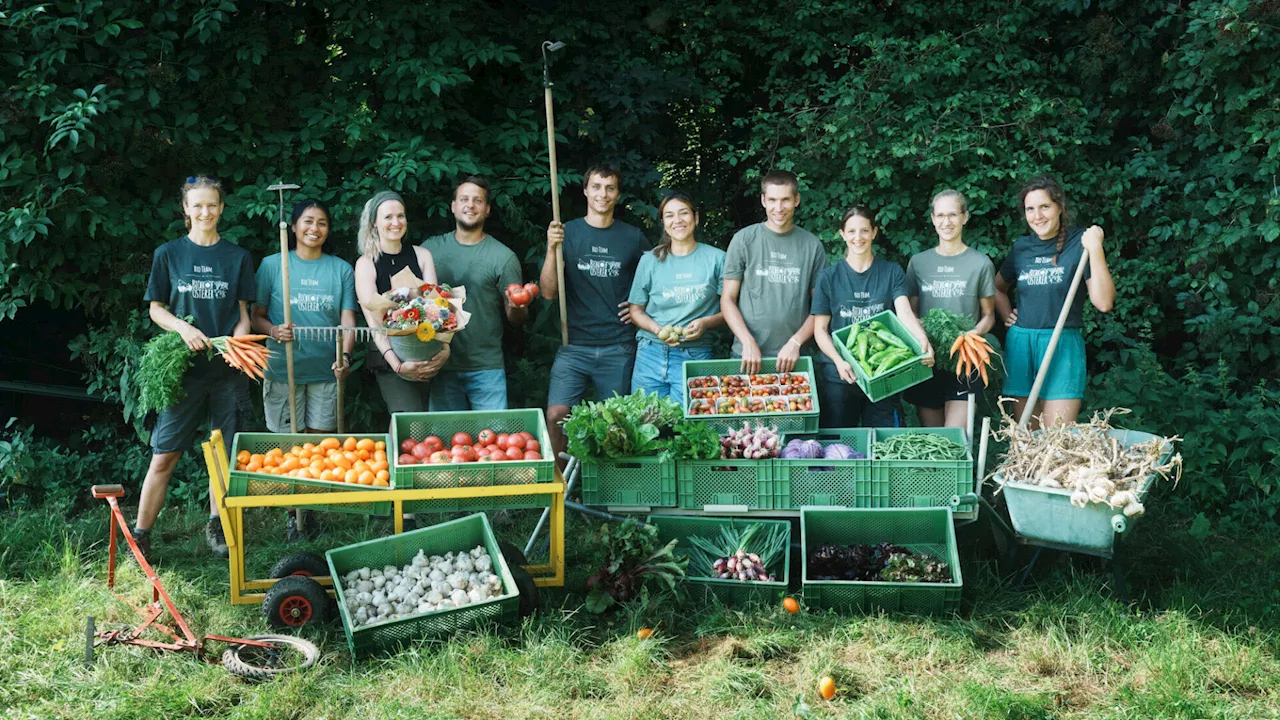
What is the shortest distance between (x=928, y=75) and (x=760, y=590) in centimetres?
489

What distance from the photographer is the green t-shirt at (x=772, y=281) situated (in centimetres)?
648

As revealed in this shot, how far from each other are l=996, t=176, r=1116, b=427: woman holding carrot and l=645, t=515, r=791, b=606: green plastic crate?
1.73m

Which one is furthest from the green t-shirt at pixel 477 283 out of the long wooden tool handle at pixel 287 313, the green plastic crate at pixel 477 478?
the green plastic crate at pixel 477 478

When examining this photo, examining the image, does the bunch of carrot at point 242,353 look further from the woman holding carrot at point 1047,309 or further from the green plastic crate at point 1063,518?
the woman holding carrot at point 1047,309

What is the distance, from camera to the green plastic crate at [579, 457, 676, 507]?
5648mm

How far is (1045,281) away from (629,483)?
104 inches

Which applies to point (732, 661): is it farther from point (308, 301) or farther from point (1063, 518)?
point (308, 301)

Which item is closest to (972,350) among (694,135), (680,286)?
(680,286)

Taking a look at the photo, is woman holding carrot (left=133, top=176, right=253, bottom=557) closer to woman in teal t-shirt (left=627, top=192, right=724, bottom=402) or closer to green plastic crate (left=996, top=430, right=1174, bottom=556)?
woman in teal t-shirt (left=627, top=192, right=724, bottom=402)

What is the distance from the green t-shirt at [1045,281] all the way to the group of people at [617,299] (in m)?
0.01

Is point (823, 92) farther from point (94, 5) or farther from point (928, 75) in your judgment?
point (94, 5)

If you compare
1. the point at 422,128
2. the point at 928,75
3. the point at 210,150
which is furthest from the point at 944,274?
the point at 210,150

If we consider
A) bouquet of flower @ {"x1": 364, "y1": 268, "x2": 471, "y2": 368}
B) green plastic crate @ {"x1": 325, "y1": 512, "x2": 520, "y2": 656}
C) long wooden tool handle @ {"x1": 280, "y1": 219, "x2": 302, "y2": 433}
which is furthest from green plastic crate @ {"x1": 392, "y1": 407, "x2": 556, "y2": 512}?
long wooden tool handle @ {"x1": 280, "y1": 219, "x2": 302, "y2": 433}

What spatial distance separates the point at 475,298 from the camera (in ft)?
21.9
